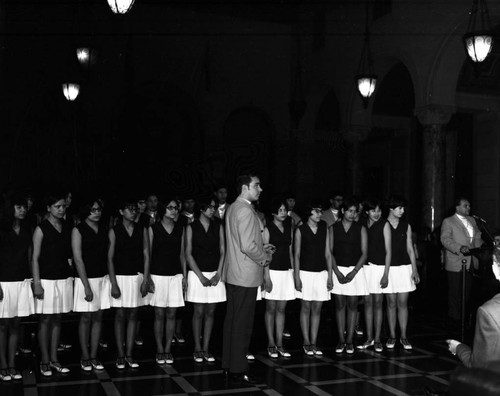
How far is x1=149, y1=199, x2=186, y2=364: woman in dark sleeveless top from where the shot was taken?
281 inches

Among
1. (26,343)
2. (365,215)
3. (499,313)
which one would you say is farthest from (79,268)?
(499,313)

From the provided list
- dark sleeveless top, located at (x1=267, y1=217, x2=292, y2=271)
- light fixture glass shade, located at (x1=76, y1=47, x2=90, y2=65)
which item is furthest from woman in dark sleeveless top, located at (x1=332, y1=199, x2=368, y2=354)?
light fixture glass shade, located at (x1=76, y1=47, x2=90, y2=65)

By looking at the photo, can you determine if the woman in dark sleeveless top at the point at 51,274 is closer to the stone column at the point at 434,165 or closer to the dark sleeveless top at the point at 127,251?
the dark sleeveless top at the point at 127,251

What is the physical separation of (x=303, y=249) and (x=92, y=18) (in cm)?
921

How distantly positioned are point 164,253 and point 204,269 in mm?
487

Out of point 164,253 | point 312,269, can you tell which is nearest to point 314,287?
point 312,269

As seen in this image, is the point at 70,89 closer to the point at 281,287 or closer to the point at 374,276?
the point at 281,287

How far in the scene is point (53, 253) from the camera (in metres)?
6.55

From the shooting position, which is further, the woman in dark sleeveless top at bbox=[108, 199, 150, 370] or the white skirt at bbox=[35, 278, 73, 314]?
the woman in dark sleeveless top at bbox=[108, 199, 150, 370]

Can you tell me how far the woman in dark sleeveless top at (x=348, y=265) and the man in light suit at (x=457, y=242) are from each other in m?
2.04

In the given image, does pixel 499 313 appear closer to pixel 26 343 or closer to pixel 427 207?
pixel 26 343

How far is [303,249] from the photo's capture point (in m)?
7.77

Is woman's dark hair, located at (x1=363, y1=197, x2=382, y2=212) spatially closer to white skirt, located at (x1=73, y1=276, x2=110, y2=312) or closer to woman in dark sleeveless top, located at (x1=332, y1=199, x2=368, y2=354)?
woman in dark sleeveless top, located at (x1=332, y1=199, x2=368, y2=354)

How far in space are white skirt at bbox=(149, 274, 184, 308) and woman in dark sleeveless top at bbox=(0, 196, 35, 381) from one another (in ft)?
4.36
